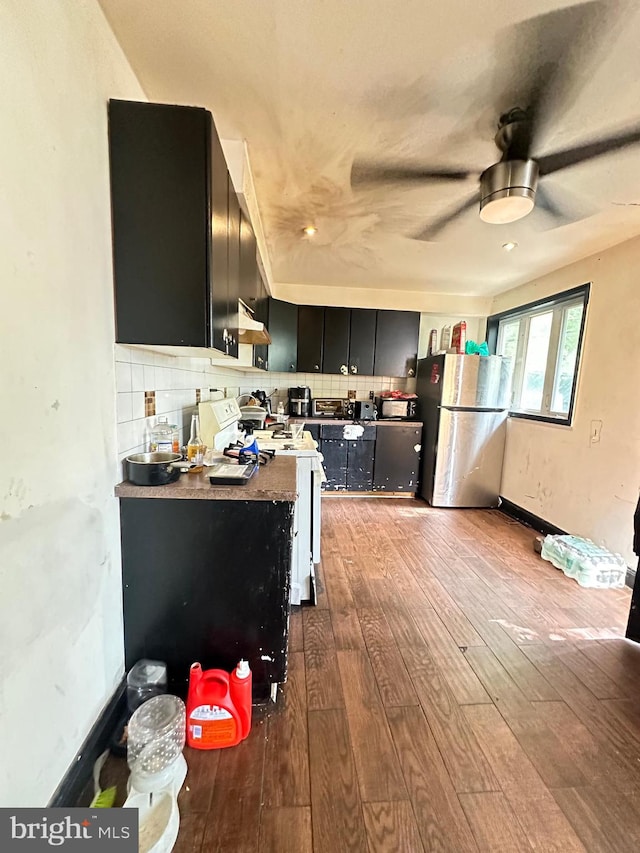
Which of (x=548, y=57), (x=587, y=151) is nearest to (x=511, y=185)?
(x=587, y=151)

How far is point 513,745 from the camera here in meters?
1.26

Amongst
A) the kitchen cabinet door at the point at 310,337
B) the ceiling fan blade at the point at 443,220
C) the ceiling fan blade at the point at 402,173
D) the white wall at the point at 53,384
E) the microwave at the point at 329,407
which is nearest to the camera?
the white wall at the point at 53,384

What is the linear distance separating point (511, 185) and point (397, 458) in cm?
274

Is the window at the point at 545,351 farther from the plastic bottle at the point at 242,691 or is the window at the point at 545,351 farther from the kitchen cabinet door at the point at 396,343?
the plastic bottle at the point at 242,691

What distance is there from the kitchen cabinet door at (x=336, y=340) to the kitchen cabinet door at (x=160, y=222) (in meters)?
2.86

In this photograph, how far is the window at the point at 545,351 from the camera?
300cm

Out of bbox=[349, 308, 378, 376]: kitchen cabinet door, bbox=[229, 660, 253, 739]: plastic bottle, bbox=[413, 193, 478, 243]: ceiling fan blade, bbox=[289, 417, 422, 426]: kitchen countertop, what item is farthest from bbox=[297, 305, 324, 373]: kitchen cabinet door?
bbox=[229, 660, 253, 739]: plastic bottle

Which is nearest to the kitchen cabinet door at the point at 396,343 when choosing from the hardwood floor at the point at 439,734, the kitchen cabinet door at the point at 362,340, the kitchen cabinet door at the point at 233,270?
the kitchen cabinet door at the point at 362,340

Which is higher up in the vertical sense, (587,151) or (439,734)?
(587,151)

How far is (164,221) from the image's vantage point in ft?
3.93

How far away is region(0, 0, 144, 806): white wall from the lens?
0.79 meters

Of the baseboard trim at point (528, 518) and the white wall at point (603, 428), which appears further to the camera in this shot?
the baseboard trim at point (528, 518)

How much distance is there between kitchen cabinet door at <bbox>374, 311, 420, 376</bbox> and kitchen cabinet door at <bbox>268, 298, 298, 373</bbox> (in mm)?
961

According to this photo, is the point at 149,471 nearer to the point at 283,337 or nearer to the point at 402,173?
the point at 402,173
